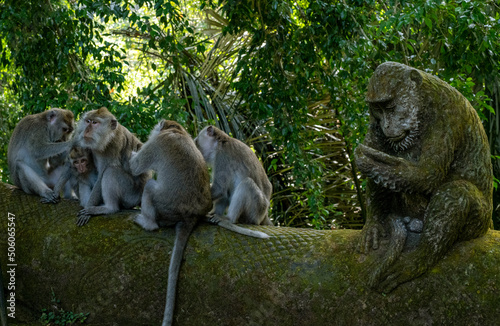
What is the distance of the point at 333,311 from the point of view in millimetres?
3760

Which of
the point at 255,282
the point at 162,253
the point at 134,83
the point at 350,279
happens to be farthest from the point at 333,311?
the point at 134,83

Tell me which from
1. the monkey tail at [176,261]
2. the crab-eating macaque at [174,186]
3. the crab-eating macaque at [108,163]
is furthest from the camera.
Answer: the crab-eating macaque at [108,163]

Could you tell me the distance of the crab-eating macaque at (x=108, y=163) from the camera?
505cm

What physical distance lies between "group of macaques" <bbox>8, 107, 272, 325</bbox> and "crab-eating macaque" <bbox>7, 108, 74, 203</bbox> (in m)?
0.01

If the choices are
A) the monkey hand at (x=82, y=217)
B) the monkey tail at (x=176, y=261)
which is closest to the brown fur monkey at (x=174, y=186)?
the monkey tail at (x=176, y=261)

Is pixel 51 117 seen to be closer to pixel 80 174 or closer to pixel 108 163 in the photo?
pixel 80 174

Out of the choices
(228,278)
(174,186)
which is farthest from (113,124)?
(228,278)

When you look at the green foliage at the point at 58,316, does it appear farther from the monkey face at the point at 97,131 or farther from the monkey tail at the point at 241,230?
Answer: the monkey face at the point at 97,131

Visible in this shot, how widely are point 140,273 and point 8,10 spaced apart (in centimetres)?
365

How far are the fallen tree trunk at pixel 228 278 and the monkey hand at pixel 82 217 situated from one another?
0.20ft

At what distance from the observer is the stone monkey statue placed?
139 inches

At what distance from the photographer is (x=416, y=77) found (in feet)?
11.9

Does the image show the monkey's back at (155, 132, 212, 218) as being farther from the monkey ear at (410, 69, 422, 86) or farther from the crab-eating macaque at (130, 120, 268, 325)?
the monkey ear at (410, 69, 422, 86)

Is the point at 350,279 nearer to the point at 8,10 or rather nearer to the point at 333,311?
the point at 333,311
